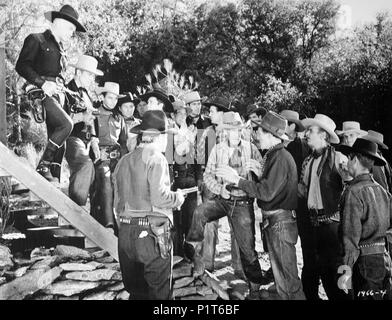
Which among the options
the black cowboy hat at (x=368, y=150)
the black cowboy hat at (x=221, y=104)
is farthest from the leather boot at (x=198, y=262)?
the black cowboy hat at (x=368, y=150)

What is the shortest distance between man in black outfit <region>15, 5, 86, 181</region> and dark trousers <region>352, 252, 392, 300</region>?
3.05 m

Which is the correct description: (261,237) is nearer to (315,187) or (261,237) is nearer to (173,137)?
(315,187)

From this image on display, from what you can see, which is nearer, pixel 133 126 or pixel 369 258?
pixel 369 258

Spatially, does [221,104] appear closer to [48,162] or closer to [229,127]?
[229,127]

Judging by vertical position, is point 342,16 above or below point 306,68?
above

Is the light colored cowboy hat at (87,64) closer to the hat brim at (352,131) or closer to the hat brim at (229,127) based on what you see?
the hat brim at (229,127)

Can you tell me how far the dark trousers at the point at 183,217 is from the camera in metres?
4.41

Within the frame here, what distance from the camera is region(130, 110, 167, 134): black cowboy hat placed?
4102 millimetres

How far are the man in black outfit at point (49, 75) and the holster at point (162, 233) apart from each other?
1171 millimetres

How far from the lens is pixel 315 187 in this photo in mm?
4383

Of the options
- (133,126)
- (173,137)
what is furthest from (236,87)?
(133,126)
